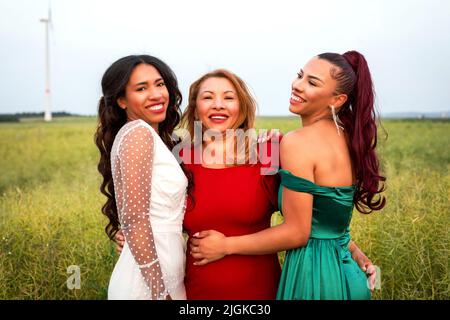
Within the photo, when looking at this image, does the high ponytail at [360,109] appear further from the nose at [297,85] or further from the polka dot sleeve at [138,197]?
the polka dot sleeve at [138,197]

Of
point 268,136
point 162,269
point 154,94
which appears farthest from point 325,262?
point 154,94

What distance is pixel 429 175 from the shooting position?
8.11 meters

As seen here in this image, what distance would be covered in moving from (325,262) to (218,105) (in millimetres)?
1236

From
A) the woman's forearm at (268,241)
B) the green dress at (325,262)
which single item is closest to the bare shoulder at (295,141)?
the green dress at (325,262)

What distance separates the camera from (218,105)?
3246mm

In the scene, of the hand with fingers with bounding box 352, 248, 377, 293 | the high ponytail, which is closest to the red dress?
the high ponytail

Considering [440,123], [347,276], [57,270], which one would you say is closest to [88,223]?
[57,270]

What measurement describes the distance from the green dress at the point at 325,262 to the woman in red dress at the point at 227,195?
0.53 feet

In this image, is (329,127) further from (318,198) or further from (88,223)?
(88,223)

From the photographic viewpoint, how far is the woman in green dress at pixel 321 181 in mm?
2859

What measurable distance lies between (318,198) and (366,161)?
1.25 feet

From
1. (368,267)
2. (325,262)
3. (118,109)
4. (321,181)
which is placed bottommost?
(368,267)

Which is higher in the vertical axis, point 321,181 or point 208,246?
point 321,181

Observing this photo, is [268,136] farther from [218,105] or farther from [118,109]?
[118,109]
